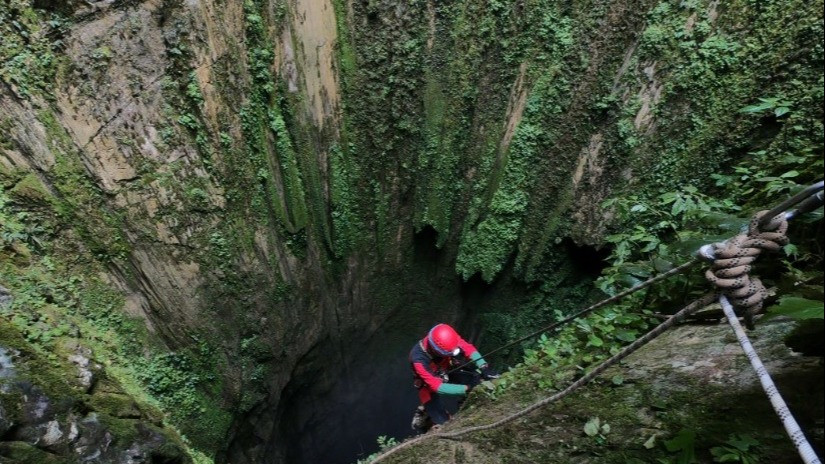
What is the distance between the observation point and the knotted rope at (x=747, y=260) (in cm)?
149

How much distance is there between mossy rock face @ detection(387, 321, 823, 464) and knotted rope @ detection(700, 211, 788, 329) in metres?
0.32

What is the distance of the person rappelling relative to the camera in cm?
452

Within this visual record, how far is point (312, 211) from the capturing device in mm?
5926

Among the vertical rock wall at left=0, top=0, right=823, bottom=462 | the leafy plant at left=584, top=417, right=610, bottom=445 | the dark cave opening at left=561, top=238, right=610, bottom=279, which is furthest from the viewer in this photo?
the dark cave opening at left=561, top=238, right=610, bottom=279

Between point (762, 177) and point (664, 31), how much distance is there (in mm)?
1855

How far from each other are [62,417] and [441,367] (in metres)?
3.34

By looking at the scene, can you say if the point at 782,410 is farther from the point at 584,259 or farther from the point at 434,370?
the point at 584,259

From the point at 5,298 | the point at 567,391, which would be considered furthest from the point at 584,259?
the point at 5,298

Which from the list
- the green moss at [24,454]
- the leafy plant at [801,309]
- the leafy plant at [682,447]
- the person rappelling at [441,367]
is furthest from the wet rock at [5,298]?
the leafy plant at [801,309]

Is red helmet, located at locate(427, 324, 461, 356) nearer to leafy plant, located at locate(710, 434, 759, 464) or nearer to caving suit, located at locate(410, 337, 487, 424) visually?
caving suit, located at locate(410, 337, 487, 424)

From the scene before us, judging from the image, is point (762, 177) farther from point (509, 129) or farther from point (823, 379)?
point (509, 129)

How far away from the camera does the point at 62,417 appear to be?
9.76 ft

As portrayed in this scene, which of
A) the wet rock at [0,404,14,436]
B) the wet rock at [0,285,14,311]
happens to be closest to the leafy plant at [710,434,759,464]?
the wet rock at [0,404,14,436]

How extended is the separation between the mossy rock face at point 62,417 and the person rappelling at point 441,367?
2.41 meters
